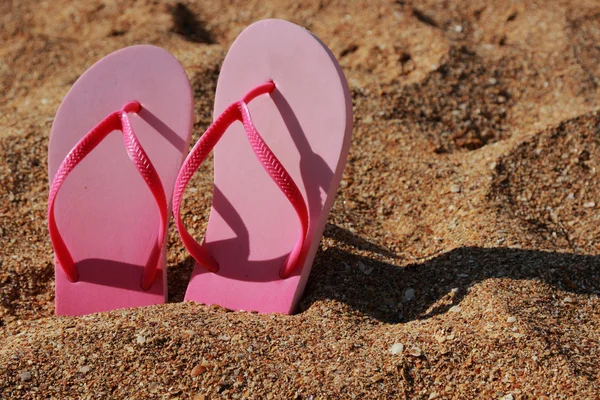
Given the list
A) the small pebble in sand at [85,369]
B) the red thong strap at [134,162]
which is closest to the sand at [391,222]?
the small pebble in sand at [85,369]

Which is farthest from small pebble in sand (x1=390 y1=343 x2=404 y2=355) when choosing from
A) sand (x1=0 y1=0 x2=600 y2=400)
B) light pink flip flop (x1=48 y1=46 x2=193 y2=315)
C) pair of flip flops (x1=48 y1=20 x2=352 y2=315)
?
light pink flip flop (x1=48 y1=46 x2=193 y2=315)

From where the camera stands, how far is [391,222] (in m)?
1.68

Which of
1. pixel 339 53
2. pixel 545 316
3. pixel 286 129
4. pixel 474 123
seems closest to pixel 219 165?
pixel 286 129

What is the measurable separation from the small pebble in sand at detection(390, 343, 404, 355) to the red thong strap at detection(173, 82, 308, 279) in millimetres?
252

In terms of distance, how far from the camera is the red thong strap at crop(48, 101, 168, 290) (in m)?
1.38

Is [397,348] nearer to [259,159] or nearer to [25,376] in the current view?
[259,159]

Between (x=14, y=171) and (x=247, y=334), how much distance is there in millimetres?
851

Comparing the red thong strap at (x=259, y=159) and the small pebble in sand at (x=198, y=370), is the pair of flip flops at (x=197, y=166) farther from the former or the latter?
the small pebble in sand at (x=198, y=370)

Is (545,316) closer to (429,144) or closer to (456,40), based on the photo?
(429,144)

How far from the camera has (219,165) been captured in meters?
1.51

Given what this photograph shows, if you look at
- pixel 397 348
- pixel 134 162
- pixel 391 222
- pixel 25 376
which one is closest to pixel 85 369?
pixel 25 376

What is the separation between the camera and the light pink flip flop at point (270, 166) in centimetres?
139

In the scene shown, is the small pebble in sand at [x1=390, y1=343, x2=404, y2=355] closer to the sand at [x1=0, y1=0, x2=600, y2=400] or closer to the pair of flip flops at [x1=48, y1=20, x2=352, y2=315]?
the sand at [x1=0, y1=0, x2=600, y2=400]

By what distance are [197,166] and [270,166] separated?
0.14 metres
